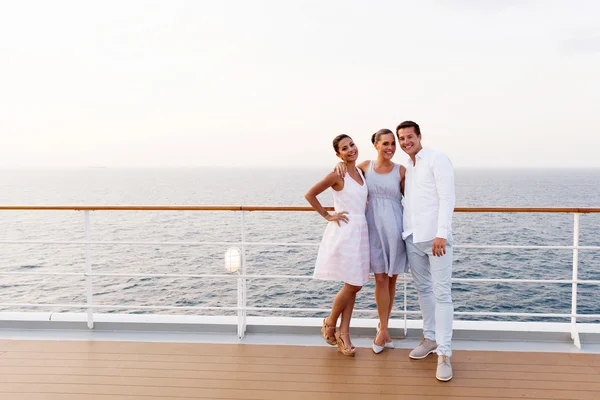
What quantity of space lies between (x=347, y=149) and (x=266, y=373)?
3.97ft

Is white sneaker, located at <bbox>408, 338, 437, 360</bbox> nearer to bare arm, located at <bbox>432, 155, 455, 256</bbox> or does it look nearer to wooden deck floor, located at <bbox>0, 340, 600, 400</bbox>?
wooden deck floor, located at <bbox>0, 340, 600, 400</bbox>

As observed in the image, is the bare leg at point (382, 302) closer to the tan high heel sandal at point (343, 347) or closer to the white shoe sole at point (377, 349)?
the white shoe sole at point (377, 349)

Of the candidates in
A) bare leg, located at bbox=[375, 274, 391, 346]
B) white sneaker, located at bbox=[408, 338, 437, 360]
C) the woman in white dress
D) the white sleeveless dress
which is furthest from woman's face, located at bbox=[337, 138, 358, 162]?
white sneaker, located at bbox=[408, 338, 437, 360]

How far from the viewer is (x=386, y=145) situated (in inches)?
101

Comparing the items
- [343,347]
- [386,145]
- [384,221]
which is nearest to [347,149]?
[386,145]

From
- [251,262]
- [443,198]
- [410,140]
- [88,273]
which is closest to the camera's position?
[443,198]

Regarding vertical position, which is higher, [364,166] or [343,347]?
[364,166]

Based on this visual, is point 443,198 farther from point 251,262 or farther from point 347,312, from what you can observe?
point 251,262

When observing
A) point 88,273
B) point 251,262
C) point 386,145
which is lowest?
point 251,262

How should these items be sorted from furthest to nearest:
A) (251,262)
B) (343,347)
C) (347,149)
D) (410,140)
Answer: (251,262) → (343,347) → (347,149) → (410,140)

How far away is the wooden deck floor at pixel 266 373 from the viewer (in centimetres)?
227

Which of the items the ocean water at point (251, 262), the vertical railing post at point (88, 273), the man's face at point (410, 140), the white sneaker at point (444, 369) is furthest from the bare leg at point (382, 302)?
the ocean water at point (251, 262)

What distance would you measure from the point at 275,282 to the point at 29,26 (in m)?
19.3

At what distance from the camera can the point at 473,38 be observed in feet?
101
